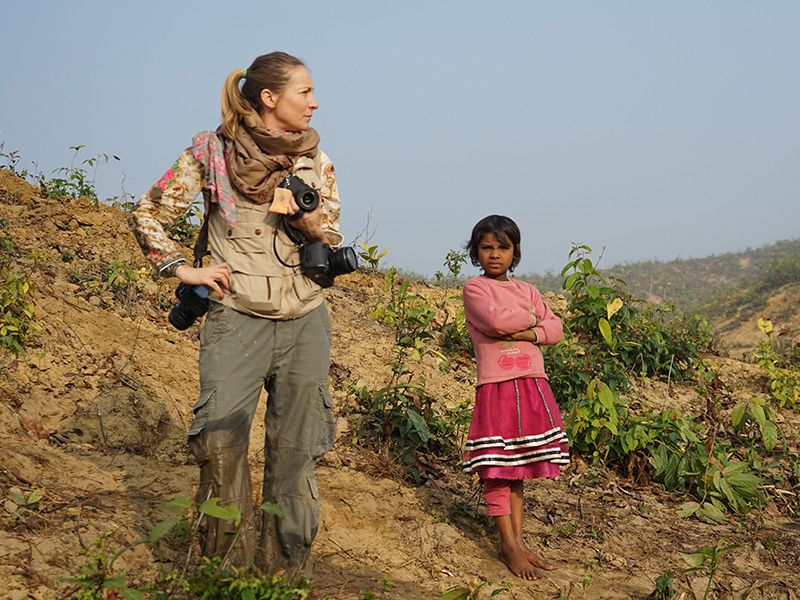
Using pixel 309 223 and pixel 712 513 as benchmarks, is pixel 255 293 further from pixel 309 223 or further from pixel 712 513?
pixel 712 513

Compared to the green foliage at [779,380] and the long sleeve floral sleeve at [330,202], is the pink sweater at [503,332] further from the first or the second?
the green foliage at [779,380]

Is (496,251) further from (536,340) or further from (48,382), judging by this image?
(48,382)

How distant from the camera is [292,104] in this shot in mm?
3184

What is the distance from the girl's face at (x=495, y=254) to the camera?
4223 mm

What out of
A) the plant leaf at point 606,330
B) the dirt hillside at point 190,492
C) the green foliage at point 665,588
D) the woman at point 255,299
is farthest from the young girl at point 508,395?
the plant leaf at point 606,330

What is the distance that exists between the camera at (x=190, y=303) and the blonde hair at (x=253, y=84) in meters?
0.58

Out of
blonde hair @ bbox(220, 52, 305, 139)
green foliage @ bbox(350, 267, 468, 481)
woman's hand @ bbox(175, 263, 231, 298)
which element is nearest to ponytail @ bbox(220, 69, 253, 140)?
blonde hair @ bbox(220, 52, 305, 139)

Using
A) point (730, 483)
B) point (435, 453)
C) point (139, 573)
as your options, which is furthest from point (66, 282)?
point (730, 483)

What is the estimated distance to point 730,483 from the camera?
538cm

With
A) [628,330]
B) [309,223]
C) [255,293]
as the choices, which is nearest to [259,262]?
[255,293]

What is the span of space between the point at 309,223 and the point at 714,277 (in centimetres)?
2248

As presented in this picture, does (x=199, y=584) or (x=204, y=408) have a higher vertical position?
(x=204, y=408)

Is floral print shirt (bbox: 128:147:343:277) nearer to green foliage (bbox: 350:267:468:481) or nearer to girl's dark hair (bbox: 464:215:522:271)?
girl's dark hair (bbox: 464:215:522:271)

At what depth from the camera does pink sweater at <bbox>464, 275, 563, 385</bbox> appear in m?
4.16
